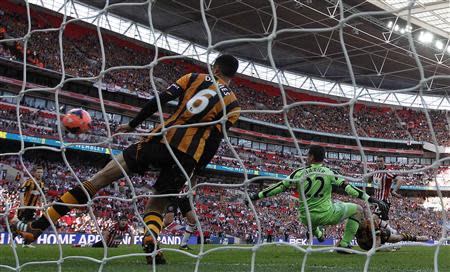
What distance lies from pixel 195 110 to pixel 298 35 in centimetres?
2584

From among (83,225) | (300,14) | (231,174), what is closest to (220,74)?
(83,225)

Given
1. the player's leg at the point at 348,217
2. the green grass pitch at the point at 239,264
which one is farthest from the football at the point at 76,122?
the player's leg at the point at 348,217

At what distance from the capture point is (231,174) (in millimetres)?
31719

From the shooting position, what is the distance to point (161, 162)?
379 cm

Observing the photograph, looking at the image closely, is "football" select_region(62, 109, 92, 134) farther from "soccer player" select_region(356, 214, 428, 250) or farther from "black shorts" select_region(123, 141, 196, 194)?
"soccer player" select_region(356, 214, 428, 250)

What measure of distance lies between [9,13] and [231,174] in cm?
1650

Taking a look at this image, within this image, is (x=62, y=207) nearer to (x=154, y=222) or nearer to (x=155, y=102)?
(x=154, y=222)

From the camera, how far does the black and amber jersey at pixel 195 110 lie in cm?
375

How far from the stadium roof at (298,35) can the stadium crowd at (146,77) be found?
58.1 inches

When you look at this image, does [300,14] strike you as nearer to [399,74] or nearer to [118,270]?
[399,74]

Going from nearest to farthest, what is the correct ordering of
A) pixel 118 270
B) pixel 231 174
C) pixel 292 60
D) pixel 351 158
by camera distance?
pixel 118 270
pixel 231 174
pixel 292 60
pixel 351 158

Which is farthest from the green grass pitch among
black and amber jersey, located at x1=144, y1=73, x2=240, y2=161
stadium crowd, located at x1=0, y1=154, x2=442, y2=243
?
stadium crowd, located at x1=0, y1=154, x2=442, y2=243

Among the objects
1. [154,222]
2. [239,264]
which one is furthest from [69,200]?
[239,264]

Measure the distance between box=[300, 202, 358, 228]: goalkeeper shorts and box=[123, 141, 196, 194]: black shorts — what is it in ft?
6.89
